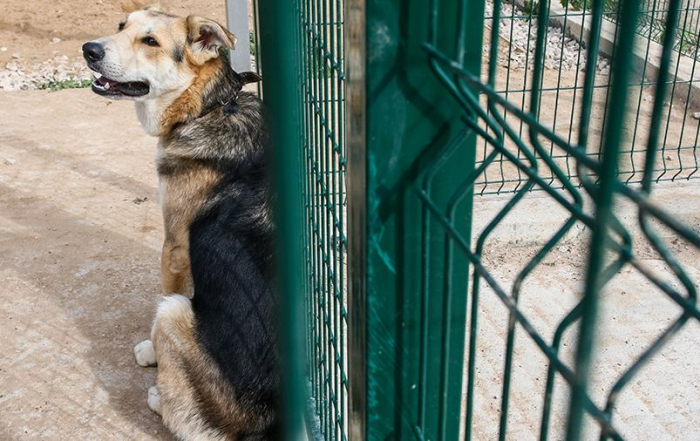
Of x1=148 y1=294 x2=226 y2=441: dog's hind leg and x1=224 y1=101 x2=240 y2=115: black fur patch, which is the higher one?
x1=224 y1=101 x2=240 y2=115: black fur patch

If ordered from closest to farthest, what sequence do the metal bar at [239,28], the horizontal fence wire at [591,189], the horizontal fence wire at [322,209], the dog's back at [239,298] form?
the horizontal fence wire at [591,189]
the horizontal fence wire at [322,209]
the dog's back at [239,298]
the metal bar at [239,28]

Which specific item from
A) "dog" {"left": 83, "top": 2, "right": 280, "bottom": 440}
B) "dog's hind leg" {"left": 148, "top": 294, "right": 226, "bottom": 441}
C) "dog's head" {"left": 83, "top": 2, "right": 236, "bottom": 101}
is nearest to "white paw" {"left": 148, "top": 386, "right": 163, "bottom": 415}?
"dog" {"left": 83, "top": 2, "right": 280, "bottom": 440}

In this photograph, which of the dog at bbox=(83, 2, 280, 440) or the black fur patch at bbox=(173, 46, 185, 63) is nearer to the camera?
the dog at bbox=(83, 2, 280, 440)

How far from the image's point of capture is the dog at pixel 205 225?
10.6 feet

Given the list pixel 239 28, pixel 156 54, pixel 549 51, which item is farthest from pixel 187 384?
pixel 549 51

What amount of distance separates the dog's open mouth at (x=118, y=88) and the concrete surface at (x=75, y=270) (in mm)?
1185

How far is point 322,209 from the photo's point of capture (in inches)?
104

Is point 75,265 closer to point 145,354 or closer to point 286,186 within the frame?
point 145,354

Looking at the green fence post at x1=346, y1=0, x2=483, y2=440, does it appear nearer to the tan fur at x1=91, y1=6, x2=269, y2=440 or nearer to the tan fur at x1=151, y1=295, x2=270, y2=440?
the tan fur at x1=151, y1=295, x2=270, y2=440

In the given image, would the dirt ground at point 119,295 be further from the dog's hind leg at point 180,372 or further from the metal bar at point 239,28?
the metal bar at point 239,28

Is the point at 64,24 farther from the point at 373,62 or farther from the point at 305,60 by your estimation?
the point at 373,62

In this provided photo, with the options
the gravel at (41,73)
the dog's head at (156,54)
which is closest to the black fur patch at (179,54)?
the dog's head at (156,54)

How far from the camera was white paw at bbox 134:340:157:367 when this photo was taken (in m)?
3.96

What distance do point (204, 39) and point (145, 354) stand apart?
1.61 meters
